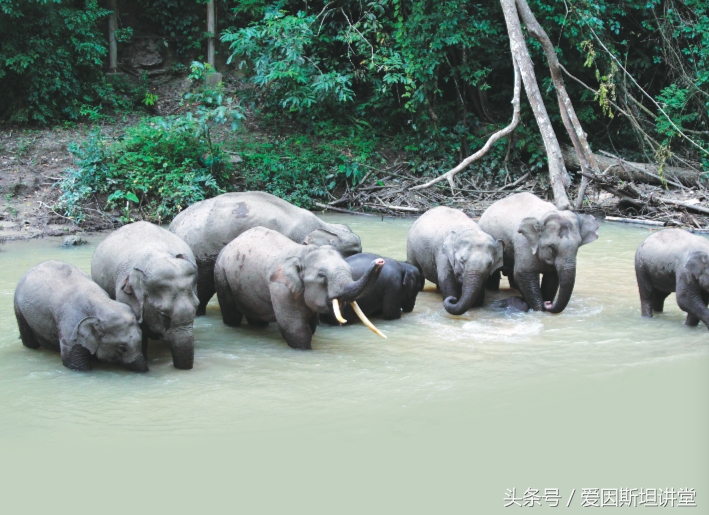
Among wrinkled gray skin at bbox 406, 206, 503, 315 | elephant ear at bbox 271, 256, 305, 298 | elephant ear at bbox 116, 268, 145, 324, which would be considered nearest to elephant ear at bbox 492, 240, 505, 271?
wrinkled gray skin at bbox 406, 206, 503, 315

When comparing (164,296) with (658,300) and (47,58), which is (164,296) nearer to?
(658,300)

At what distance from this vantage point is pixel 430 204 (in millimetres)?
15867

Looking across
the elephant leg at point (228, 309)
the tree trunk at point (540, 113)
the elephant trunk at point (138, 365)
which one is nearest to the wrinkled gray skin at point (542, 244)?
the elephant leg at point (228, 309)

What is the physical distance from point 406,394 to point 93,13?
1628 cm

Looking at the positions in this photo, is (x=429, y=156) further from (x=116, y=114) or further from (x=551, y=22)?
(x=116, y=114)

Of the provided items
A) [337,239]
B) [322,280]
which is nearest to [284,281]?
[322,280]

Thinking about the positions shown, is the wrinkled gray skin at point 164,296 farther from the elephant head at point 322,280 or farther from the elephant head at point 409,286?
the elephant head at point 409,286

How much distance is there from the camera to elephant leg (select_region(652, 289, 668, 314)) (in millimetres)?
7605

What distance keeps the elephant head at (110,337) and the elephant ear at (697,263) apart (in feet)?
16.9

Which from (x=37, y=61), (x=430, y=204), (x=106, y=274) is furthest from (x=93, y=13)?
(x=106, y=274)

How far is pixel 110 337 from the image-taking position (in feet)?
18.5

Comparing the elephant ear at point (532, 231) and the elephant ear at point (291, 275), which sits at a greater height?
the elephant ear at point (532, 231)

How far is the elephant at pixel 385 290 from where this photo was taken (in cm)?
750

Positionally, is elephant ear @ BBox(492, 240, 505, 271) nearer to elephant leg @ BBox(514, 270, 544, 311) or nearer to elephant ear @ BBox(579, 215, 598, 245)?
elephant leg @ BBox(514, 270, 544, 311)
